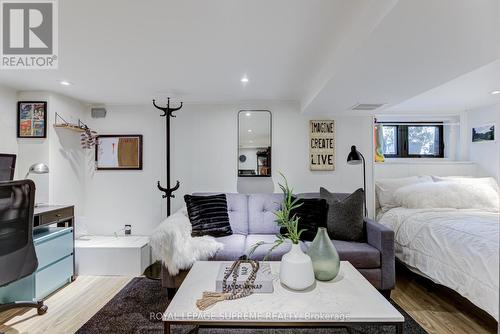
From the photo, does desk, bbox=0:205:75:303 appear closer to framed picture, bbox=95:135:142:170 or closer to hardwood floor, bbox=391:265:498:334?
framed picture, bbox=95:135:142:170

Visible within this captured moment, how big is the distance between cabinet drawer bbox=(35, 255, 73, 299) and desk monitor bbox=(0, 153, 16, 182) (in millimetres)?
949

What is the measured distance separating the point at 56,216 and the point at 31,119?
3.91 ft

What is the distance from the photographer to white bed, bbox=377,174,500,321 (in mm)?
1289

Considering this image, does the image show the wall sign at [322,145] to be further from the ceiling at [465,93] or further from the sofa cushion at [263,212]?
the ceiling at [465,93]

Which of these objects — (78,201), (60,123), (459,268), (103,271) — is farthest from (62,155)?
(459,268)

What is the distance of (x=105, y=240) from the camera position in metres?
3.35

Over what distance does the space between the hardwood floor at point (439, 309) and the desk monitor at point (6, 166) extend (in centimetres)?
378

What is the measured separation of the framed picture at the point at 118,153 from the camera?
3627mm

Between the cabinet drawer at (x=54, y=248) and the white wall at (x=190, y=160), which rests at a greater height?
the white wall at (x=190, y=160)

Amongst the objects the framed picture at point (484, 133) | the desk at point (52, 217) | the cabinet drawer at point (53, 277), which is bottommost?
the cabinet drawer at point (53, 277)

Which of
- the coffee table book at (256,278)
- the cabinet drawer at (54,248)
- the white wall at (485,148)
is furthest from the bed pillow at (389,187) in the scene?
the cabinet drawer at (54,248)

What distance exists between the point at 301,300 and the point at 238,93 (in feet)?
7.77

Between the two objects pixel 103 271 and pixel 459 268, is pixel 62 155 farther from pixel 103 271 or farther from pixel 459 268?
pixel 459 268

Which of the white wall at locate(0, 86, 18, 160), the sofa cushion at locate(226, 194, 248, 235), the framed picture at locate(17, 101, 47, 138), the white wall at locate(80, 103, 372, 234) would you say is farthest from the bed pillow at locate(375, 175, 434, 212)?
the white wall at locate(0, 86, 18, 160)
